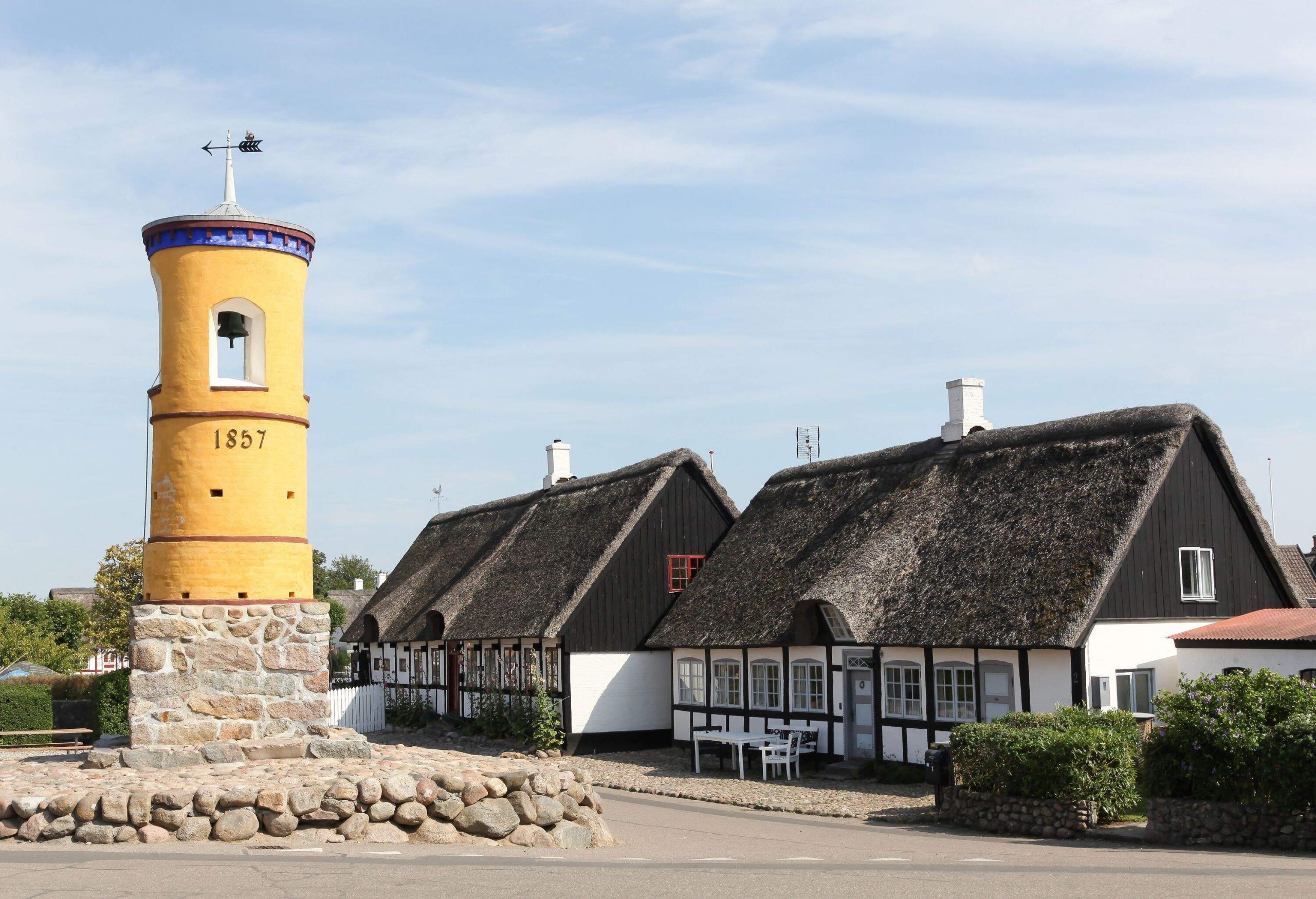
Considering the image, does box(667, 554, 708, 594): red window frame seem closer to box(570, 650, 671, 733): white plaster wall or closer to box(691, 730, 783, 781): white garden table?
box(570, 650, 671, 733): white plaster wall

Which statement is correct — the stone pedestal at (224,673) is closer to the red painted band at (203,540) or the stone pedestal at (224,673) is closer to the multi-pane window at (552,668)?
the red painted band at (203,540)

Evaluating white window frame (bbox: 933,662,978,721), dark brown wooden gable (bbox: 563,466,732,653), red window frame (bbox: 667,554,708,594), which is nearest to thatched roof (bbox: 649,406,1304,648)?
white window frame (bbox: 933,662,978,721)

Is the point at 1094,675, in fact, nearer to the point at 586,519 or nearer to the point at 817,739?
the point at 817,739

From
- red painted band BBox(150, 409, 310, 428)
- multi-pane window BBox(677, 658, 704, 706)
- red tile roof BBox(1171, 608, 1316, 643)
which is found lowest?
multi-pane window BBox(677, 658, 704, 706)

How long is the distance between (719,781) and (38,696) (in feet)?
57.1

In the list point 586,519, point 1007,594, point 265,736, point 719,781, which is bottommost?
point 719,781

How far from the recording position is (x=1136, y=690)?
1955cm

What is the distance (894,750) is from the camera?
21219mm

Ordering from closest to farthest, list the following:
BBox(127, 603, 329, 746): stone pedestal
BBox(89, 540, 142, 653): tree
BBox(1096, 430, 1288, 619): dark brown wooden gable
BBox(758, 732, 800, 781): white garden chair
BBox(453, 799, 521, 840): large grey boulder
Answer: BBox(453, 799, 521, 840): large grey boulder, BBox(127, 603, 329, 746): stone pedestal, BBox(1096, 430, 1288, 619): dark brown wooden gable, BBox(758, 732, 800, 781): white garden chair, BBox(89, 540, 142, 653): tree

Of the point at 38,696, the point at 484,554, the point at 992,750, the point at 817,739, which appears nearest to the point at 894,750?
the point at 817,739

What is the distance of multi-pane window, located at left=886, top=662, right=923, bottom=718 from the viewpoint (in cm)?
2091

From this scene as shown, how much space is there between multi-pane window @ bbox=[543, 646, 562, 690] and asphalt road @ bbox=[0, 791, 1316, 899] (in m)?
12.3

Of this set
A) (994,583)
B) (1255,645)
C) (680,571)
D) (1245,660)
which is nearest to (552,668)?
(680,571)

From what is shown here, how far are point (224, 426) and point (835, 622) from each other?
10.8 m
